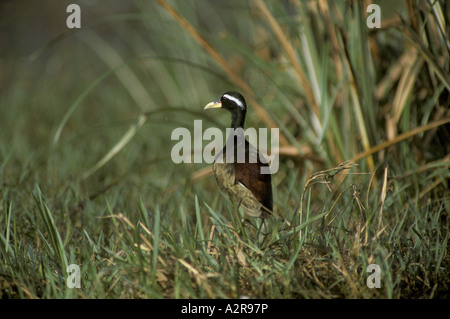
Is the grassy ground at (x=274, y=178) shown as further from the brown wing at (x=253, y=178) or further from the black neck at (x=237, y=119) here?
the black neck at (x=237, y=119)

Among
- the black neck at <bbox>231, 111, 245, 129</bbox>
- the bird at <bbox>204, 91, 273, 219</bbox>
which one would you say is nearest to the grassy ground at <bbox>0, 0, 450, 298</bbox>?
the bird at <bbox>204, 91, 273, 219</bbox>

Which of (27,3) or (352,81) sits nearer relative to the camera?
(352,81)

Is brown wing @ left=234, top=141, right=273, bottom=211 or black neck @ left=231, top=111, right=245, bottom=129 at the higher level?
black neck @ left=231, top=111, right=245, bottom=129

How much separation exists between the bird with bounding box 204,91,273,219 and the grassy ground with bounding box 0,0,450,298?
9 cm

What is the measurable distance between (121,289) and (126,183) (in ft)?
2.50

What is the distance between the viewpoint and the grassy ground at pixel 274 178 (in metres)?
1.15

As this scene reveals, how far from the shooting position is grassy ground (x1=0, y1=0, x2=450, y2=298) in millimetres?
1153

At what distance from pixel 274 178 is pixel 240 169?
31.0 inches

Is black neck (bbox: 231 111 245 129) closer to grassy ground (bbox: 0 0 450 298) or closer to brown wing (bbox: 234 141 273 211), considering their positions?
brown wing (bbox: 234 141 273 211)

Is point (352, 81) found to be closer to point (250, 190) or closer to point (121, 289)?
point (250, 190)

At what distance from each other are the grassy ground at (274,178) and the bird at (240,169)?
93 millimetres

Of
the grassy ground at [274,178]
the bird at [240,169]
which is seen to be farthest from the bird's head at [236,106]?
the grassy ground at [274,178]
